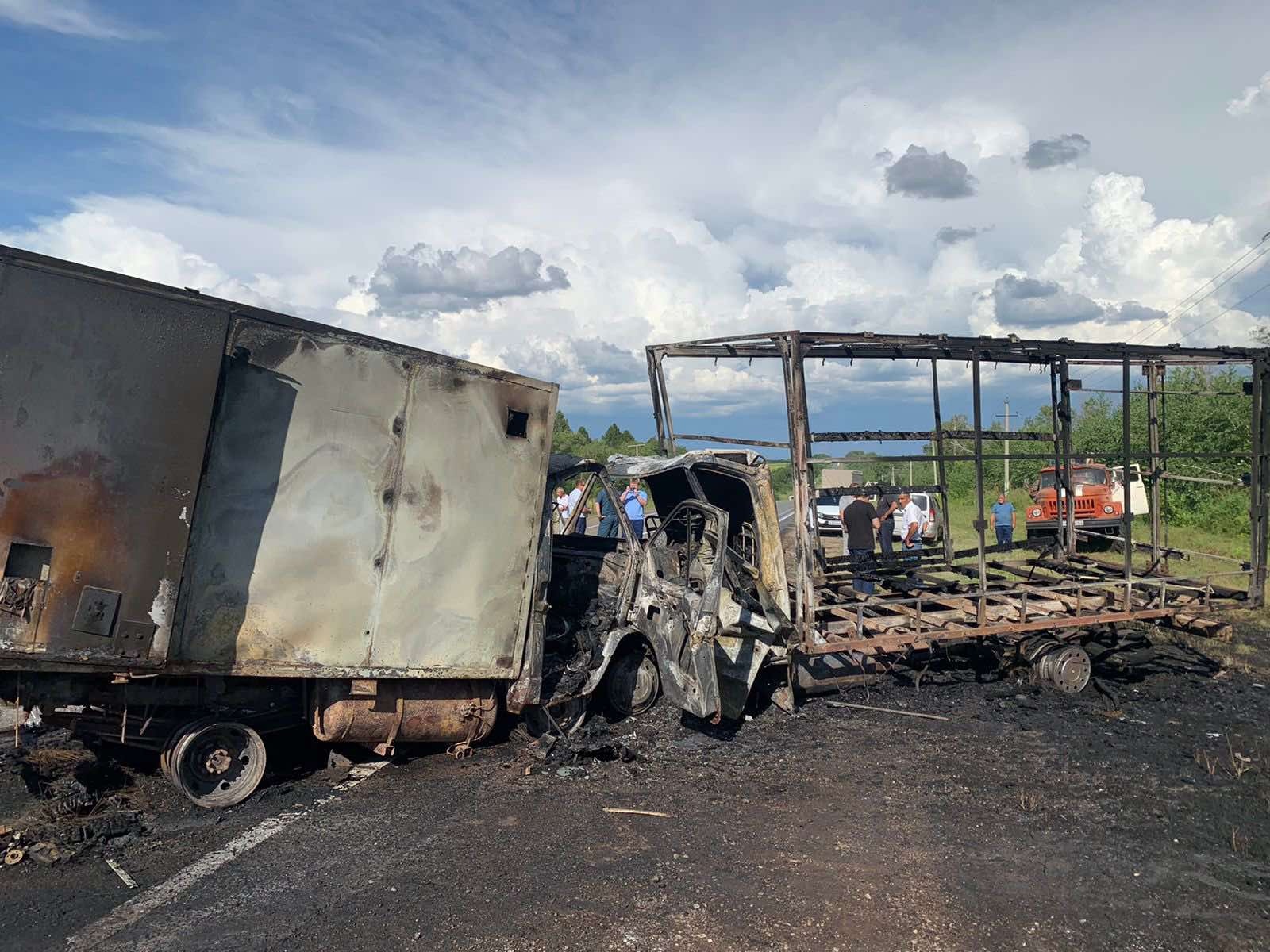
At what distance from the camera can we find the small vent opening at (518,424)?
582cm

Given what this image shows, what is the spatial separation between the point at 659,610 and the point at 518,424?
1.86 m

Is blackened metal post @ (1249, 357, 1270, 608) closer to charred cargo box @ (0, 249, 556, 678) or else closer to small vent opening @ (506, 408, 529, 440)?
charred cargo box @ (0, 249, 556, 678)

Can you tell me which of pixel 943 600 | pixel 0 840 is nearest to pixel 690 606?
pixel 943 600

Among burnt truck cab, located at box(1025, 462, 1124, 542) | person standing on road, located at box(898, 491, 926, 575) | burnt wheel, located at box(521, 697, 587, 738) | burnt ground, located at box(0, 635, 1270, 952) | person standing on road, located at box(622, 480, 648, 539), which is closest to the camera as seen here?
burnt ground, located at box(0, 635, 1270, 952)

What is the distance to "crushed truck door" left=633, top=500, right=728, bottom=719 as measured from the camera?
19.7 ft

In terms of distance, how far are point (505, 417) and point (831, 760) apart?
10.8 feet

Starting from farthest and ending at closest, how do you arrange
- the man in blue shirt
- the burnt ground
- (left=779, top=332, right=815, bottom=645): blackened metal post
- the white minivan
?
the white minivan, the man in blue shirt, (left=779, top=332, right=815, bottom=645): blackened metal post, the burnt ground

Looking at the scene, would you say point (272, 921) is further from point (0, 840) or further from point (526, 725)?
point (526, 725)

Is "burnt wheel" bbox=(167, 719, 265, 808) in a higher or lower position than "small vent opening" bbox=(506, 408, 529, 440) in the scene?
lower

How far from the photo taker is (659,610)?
6629mm

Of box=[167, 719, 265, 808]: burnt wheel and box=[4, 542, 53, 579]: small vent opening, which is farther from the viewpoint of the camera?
box=[167, 719, 265, 808]: burnt wheel

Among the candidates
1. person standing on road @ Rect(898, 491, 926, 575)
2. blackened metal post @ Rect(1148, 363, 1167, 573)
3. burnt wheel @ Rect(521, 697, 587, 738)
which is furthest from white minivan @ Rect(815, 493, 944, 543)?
burnt wheel @ Rect(521, 697, 587, 738)

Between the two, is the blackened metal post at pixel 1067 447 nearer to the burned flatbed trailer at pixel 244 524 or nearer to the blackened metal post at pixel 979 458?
the blackened metal post at pixel 979 458

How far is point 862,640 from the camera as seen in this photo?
6.87m
